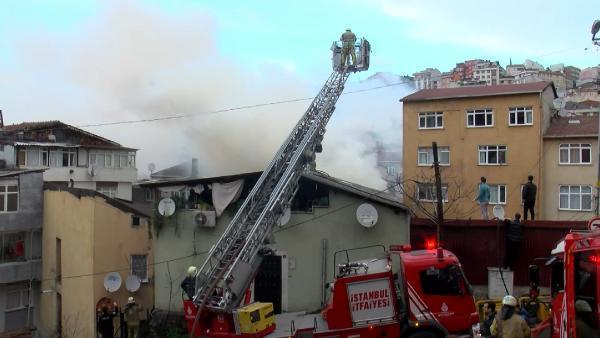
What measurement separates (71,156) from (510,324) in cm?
4264

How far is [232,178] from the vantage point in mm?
17359

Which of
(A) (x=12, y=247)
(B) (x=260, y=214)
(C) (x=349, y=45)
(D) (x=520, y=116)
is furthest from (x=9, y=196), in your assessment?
(D) (x=520, y=116)

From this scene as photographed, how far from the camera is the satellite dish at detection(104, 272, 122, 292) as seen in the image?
755 inches

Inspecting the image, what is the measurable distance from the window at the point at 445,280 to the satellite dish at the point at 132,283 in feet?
38.0

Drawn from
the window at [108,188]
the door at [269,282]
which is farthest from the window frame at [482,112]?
the window at [108,188]

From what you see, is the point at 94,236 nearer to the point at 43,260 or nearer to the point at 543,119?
the point at 43,260

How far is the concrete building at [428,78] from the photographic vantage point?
4242 inches

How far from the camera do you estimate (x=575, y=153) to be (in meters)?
34.4

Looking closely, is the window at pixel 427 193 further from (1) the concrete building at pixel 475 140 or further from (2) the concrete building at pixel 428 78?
(2) the concrete building at pixel 428 78

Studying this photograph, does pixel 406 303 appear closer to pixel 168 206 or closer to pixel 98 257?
pixel 168 206

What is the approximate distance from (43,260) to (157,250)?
999cm

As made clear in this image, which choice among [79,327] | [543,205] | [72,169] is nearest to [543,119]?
[543,205]

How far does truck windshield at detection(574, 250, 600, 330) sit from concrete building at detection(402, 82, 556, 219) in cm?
2522

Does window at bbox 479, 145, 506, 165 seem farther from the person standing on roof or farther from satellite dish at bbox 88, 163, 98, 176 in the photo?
satellite dish at bbox 88, 163, 98, 176
